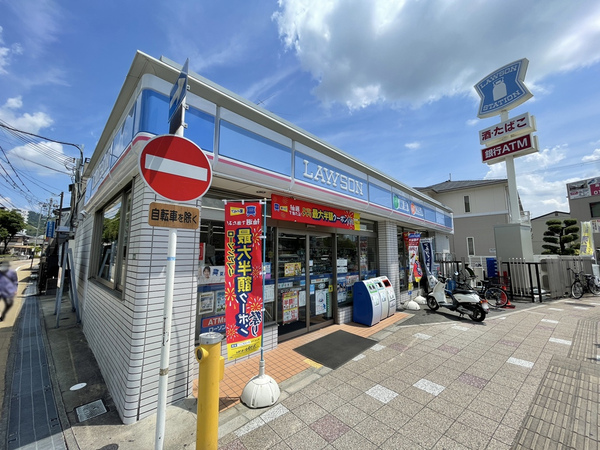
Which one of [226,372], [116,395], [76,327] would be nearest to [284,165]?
[226,372]

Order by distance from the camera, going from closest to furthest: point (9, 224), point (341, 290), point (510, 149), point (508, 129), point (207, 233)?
point (9, 224), point (207, 233), point (341, 290), point (508, 129), point (510, 149)

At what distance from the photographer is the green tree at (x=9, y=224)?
1504mm

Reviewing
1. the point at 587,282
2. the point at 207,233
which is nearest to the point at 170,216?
the point at 207,233

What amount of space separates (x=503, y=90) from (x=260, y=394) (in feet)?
54.5

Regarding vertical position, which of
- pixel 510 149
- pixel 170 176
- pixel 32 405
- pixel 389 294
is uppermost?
pixel 510 149

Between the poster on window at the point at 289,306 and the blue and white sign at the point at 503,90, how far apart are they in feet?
46.2

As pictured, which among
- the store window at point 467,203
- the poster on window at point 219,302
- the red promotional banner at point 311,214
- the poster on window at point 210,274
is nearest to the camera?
the poster on window at point 210,274

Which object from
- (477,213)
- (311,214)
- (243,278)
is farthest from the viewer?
(477,213)

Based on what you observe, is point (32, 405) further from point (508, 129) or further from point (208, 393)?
point (508, 129)

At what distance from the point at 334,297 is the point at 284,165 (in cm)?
406

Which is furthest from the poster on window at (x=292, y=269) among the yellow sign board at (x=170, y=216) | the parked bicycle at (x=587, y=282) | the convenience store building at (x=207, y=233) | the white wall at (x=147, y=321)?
the parked bicycle at (x=587, y=282)

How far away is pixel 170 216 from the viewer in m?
2.43

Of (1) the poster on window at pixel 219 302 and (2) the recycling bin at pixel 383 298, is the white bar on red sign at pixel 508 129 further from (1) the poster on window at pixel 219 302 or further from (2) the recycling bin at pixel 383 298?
(1) the poster on window at pixel 219 302

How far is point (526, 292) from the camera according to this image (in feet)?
35.1
